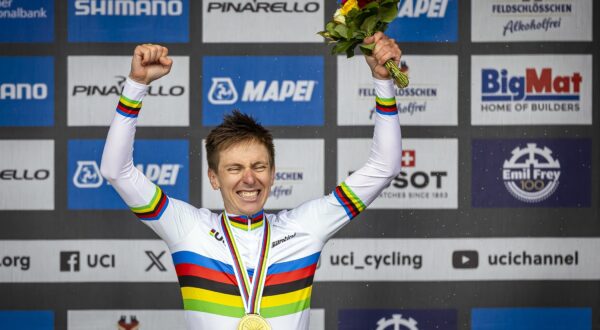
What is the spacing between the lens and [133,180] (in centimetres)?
190

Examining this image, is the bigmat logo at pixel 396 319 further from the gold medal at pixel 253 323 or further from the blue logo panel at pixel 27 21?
the blue logo panel at pixel 27 21

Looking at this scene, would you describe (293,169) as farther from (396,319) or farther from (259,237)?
(259,237)

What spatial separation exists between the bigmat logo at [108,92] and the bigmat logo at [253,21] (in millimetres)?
214

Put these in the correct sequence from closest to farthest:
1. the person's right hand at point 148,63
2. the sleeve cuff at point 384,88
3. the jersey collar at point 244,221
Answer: the person's right hand at point 148,63 < the sleeve cuff at point 384,88 < the jersey collar at point 244,221

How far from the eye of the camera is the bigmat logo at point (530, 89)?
3.35 meters

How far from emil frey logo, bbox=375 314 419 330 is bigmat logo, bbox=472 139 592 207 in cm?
64

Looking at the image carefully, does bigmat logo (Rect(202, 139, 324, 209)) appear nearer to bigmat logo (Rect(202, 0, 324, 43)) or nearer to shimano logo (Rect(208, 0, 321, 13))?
bigmat logo (Rect(202, 0, 324, 43))

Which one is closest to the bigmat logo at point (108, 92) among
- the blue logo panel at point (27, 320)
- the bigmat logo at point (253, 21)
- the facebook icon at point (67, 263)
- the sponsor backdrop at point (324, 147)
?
the sponsor backdrop at point (324, 147)

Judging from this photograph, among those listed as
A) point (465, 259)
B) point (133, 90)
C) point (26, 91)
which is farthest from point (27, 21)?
point (465, 259)

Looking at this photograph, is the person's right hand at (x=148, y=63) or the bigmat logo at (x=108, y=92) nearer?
the person's right hand at (x=148, y=63)

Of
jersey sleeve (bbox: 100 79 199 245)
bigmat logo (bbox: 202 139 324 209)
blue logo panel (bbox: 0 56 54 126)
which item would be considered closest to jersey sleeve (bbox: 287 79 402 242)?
jersey sleeve (bbox: 100 79 199 245)

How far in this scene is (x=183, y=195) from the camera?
335 centimetres

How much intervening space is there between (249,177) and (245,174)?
2cm

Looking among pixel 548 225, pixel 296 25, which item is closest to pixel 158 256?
pixel 296 25
